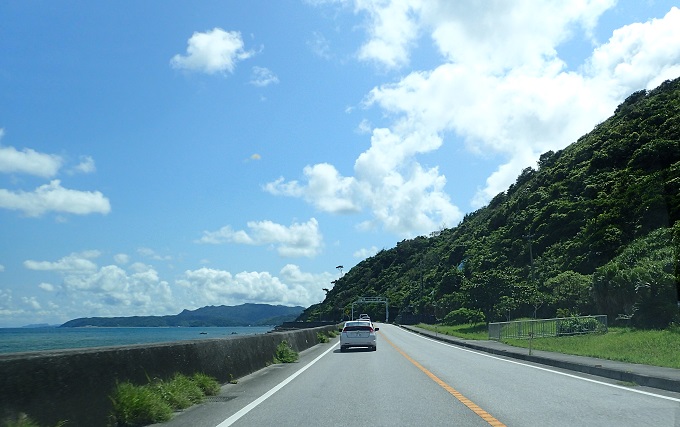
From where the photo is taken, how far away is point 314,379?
1623cm

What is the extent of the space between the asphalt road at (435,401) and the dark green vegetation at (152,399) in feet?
0.90

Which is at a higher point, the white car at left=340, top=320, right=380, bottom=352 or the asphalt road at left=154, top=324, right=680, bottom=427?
the white car at left=340, top=320, right=380, bottom=352

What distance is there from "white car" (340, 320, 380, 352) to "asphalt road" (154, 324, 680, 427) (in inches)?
470

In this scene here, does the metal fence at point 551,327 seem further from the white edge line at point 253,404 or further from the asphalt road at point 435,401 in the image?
the white edge line at point 253,404

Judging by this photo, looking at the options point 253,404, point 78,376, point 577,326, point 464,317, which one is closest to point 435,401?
point 253,404

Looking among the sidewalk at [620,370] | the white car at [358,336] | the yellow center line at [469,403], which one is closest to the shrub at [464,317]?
the white car at [358,336]

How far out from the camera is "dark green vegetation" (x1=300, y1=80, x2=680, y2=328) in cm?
3525

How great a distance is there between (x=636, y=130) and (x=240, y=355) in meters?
64.9

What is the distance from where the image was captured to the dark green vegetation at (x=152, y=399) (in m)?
8.83

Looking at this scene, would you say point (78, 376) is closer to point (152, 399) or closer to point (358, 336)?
point (152, 399)

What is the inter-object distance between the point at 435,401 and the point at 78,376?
6303 millimetres

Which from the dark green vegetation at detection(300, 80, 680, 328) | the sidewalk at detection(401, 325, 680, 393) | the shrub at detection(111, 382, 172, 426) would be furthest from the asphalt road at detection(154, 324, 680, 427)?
the dark green vegetation at detection(300, 80, 680, 328)

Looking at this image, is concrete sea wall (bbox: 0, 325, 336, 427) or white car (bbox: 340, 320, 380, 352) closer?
concrete sea wall (bbox: 0, 325, 336, 427)

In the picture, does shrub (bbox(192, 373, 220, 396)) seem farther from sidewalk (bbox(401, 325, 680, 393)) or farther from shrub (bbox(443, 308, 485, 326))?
shrub (bbox(443, 308, 485, 326))
